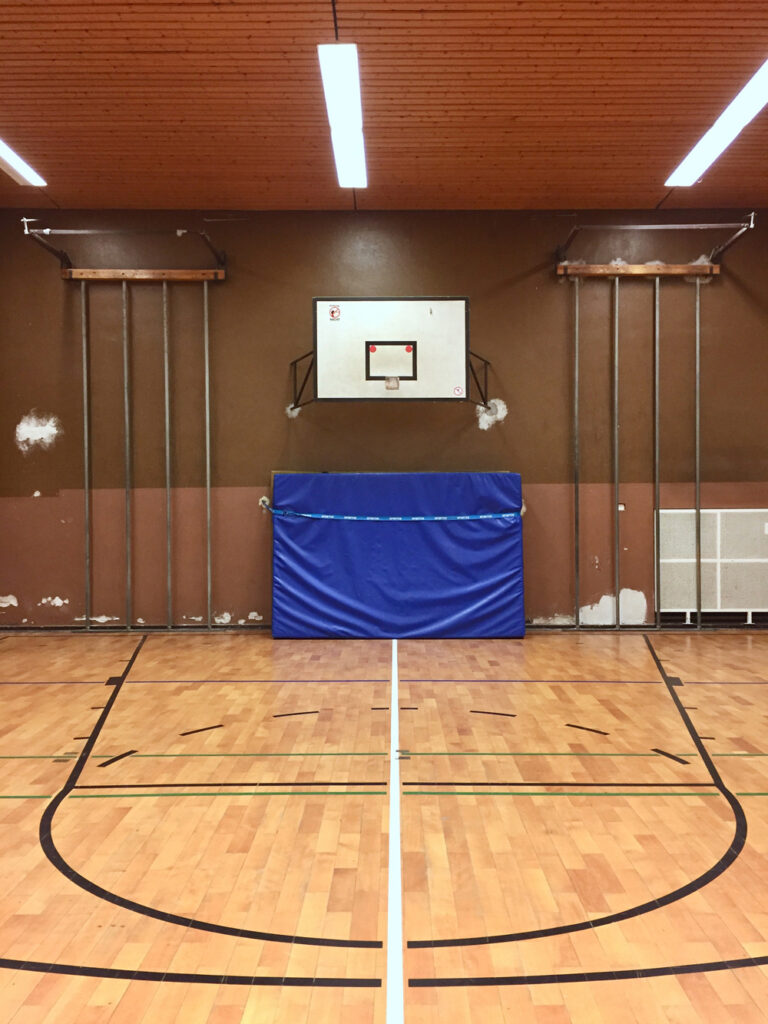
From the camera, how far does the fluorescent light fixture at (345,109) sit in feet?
20.1

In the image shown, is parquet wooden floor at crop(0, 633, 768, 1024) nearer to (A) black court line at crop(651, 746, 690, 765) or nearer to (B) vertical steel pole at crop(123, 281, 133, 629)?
(A) black court line at crop(651, 746, 690, 765)

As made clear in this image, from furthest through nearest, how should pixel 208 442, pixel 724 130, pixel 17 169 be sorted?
pixel 208 442 → pixel 17 169 → pixel 724 130

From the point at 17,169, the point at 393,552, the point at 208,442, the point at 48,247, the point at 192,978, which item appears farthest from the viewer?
the point at 208,442

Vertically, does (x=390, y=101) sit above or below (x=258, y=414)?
above

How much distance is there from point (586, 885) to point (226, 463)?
6.64 m

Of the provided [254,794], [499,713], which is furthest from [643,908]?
[499,713]

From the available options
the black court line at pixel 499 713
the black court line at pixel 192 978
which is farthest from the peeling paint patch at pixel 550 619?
the black court line at pixel 192 978

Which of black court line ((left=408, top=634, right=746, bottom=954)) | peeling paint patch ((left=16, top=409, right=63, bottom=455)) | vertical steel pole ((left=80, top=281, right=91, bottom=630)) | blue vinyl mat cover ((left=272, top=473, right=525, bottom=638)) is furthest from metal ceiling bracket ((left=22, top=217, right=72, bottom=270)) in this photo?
black court line ((left=408, top=634, right=746, bottom=954))

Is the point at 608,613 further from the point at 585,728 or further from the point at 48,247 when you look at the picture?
the point at 48,247

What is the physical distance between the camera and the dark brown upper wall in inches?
364

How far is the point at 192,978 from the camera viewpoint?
273 centimetres

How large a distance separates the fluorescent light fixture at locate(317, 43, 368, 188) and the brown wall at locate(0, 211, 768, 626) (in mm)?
1203

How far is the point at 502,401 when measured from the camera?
9250mm

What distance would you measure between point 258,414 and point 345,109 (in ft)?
10.9
